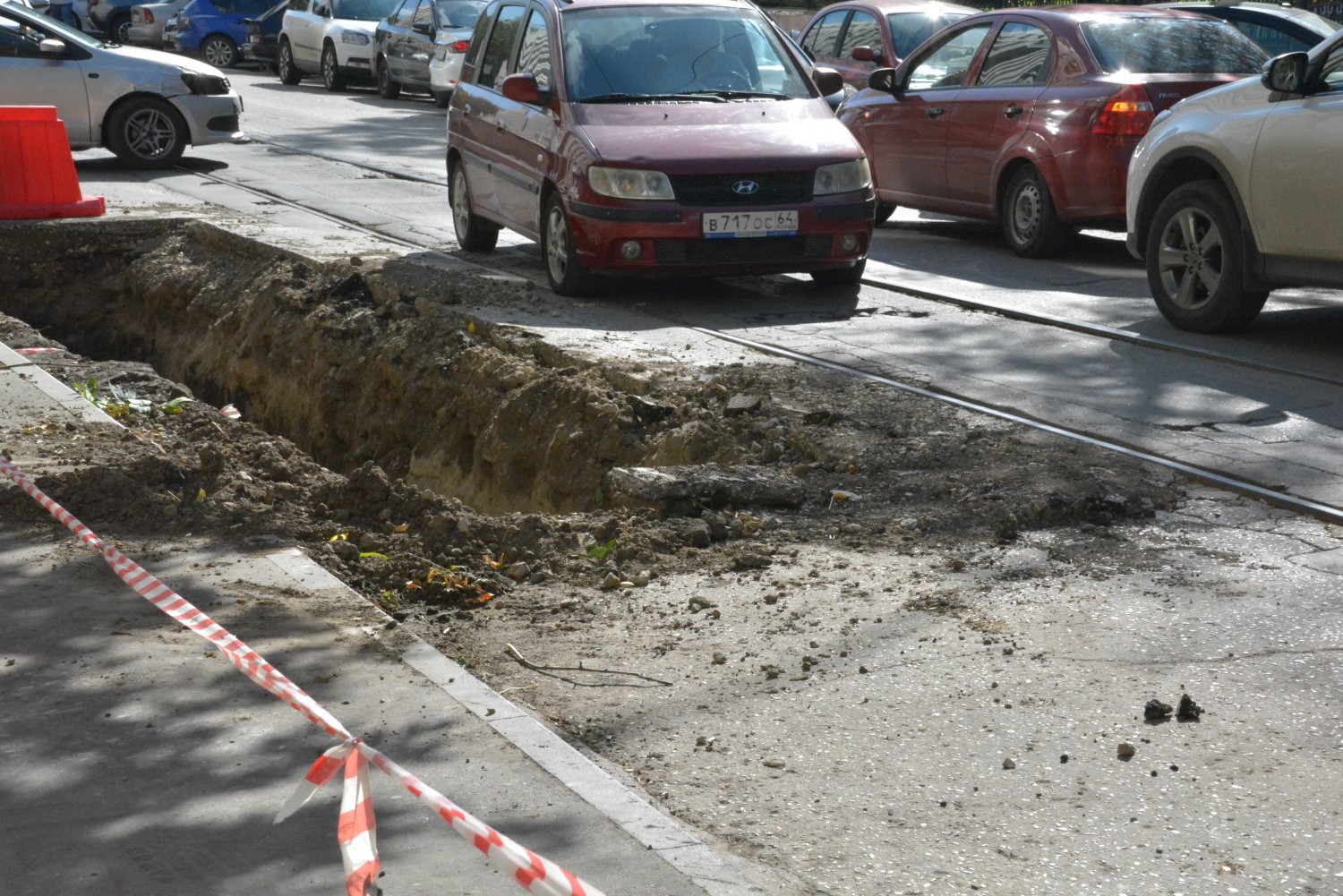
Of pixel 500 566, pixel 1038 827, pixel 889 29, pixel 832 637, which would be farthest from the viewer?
pixel 889 29

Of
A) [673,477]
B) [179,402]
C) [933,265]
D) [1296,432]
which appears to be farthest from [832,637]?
[933,265]

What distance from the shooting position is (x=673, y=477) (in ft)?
19.9

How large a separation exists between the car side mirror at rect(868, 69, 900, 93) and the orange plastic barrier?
20.9 feet

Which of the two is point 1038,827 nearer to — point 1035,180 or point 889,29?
point 1035,180

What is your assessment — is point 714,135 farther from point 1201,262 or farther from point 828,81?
point 1201,262

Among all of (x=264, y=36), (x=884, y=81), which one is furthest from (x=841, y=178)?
(x=264, y=36)

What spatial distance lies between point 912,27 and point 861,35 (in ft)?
1.81

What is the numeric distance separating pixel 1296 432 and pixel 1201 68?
567 cm

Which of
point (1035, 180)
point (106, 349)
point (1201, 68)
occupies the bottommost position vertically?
point (106, 349)

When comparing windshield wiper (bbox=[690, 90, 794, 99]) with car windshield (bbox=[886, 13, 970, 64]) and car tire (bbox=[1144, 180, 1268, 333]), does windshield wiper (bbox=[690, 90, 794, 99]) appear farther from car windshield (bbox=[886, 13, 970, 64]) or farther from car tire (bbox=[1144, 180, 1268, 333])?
car windshield (bbox=[886, 13, 970, 64])

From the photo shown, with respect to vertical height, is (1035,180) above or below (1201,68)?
below

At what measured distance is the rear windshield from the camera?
11.7 meters

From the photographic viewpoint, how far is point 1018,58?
12445 mm

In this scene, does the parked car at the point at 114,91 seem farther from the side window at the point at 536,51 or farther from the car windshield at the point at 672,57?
the car windshield at the point at 672,57
